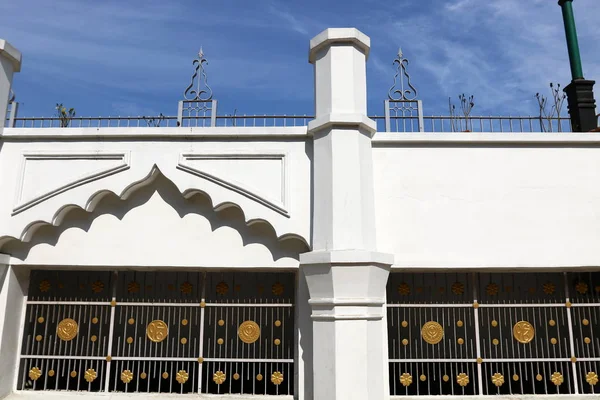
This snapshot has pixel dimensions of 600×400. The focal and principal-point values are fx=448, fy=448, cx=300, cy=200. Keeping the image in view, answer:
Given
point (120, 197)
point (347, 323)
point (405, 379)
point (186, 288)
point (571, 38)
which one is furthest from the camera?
point (571, 38)

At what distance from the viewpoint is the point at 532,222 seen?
212 inches

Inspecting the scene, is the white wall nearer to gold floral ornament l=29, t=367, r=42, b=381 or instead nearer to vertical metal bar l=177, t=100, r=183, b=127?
vertical metal bar l=177, t=100, r=183, b=127

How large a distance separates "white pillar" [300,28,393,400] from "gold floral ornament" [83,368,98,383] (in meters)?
2.95

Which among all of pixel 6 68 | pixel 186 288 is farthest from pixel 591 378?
pixel 6 68

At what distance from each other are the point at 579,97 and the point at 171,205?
620cm

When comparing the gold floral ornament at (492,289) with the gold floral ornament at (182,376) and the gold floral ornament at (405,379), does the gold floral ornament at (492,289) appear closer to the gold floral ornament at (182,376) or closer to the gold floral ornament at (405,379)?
the gold floral ornament at (405,379)

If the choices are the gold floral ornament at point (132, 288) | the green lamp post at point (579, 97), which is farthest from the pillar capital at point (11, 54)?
the green lamp post at point (579, 97)

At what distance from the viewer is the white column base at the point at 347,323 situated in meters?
4.57

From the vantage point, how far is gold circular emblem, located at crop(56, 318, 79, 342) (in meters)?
5.82

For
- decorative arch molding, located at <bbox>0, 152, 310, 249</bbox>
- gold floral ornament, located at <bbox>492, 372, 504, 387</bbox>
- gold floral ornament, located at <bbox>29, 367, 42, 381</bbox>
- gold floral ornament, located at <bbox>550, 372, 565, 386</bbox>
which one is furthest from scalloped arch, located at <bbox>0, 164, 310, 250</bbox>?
gold floral ornament, located at <bbox>550, 372, 565, 386</bbox>

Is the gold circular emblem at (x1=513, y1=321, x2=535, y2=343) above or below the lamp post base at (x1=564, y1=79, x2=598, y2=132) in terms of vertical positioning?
below

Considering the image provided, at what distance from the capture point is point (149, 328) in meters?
5.85

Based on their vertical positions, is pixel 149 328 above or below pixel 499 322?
below

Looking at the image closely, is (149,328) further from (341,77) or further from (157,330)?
(341,77)
